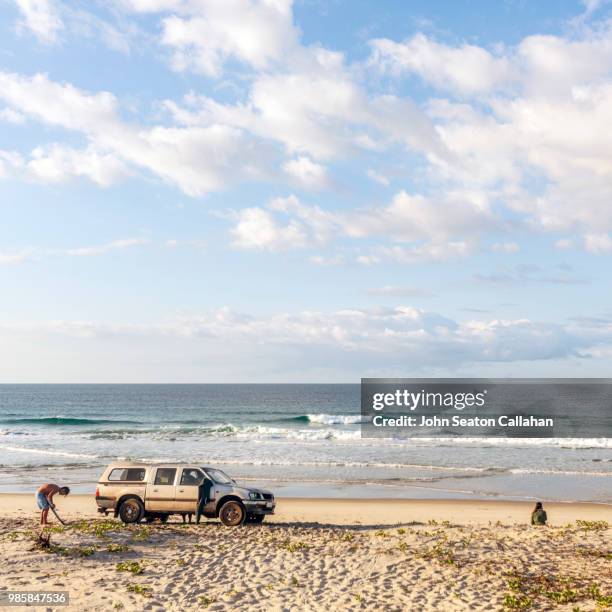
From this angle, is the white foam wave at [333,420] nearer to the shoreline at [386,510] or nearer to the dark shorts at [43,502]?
the shoreline at [386,510]

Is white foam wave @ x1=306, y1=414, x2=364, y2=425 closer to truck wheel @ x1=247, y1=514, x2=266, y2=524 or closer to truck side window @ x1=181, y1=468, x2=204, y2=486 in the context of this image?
truck wheel @ x1=247, y1=514, x2=266, y2=524

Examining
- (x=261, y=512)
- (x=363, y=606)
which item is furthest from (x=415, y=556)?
(x=261, y=512)

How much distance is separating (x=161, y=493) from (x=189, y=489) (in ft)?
2.97

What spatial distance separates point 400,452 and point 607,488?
17118 mm

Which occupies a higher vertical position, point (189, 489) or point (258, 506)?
point (189, 489)

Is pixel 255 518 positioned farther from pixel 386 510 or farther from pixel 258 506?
pixel 386 510

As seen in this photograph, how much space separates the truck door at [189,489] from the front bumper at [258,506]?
1.53m

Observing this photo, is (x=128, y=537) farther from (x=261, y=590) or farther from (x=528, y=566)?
(x=528, y=566)

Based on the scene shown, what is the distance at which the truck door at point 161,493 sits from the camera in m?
19.7

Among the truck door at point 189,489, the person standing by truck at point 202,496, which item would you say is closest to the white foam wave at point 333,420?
the truck door at point 189,489

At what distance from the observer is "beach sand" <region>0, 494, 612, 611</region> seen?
12.1 meters

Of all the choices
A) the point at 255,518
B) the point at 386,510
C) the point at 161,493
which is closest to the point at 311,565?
the point at 255,518

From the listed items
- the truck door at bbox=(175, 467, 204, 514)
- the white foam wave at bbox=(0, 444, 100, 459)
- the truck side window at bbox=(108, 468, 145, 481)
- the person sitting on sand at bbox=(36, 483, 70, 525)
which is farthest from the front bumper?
the white foam wave at bbox=(0, 444, 100, 459)

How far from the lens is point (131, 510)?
19.9 metres
